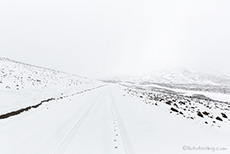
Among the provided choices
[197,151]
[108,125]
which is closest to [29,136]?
[108,125]

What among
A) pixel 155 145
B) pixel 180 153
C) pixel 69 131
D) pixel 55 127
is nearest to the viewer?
pixel 180 153

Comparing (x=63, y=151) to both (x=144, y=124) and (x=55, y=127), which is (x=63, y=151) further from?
(x=144, y=124)

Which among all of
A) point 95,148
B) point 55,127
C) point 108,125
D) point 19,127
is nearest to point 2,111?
point 19,127

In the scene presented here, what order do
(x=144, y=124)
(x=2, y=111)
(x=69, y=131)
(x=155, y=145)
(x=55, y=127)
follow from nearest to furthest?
(x=155, y=145), (x=69, y=131), (x=55, y=127), (x=144, y=124), (x=2, y=111)

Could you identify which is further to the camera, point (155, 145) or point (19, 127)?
point (19, 127)

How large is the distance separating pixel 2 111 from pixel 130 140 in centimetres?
987

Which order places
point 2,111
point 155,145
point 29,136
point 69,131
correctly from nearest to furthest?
point 155,145 < point 29,136 < point 69,131 < point 2,111

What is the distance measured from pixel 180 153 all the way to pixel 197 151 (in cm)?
68

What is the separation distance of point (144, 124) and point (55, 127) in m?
4.52

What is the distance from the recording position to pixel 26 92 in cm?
1705

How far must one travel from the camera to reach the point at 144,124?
8.14 metres

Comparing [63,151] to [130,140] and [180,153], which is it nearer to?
[130,140]

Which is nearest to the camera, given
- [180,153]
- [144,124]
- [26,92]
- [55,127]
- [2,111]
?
[180,153]

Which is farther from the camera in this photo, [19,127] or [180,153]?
[19,127]
